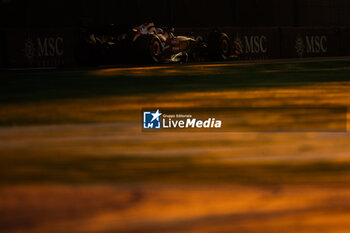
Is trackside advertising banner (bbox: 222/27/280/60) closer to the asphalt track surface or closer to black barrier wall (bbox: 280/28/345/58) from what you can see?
black barrier wall (bbox: 280/28/345/58)

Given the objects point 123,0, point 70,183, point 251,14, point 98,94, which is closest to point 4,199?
point 70,183

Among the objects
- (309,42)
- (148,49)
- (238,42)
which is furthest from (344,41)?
(148,49)

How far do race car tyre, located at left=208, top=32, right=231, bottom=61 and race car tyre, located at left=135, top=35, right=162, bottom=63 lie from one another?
3.18m

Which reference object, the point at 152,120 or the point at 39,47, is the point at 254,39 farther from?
the point at 152,120

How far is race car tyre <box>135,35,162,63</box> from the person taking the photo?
75.6 feet

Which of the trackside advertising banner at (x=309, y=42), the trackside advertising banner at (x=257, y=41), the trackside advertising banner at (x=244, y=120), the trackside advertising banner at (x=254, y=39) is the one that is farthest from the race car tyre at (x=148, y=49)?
the trackside advertising banner at (x=244, y=120)

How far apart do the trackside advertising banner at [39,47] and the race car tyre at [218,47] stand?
16.0ft

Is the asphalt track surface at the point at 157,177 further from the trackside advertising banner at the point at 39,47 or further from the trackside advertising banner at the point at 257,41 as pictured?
the trackside advertising banner at the point at 257,41

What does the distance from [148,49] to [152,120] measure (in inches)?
618

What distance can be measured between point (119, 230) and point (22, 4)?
2595 centimetres

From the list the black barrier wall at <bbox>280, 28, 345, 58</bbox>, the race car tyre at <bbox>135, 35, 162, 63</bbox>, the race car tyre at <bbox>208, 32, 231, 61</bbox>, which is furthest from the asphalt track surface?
the black barrier wall at <bbox>280, 28, 345, 58</bbox>

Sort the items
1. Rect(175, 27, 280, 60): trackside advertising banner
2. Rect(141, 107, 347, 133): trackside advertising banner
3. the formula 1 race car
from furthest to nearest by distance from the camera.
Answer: Rect(175, 27, 280, 60): trackside advertising banner
the formula 1 race car
Rect(141, 107, 347, 133): trackside advertising banner

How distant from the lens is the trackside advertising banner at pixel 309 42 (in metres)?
32.0

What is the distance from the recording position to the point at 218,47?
1028 inches
